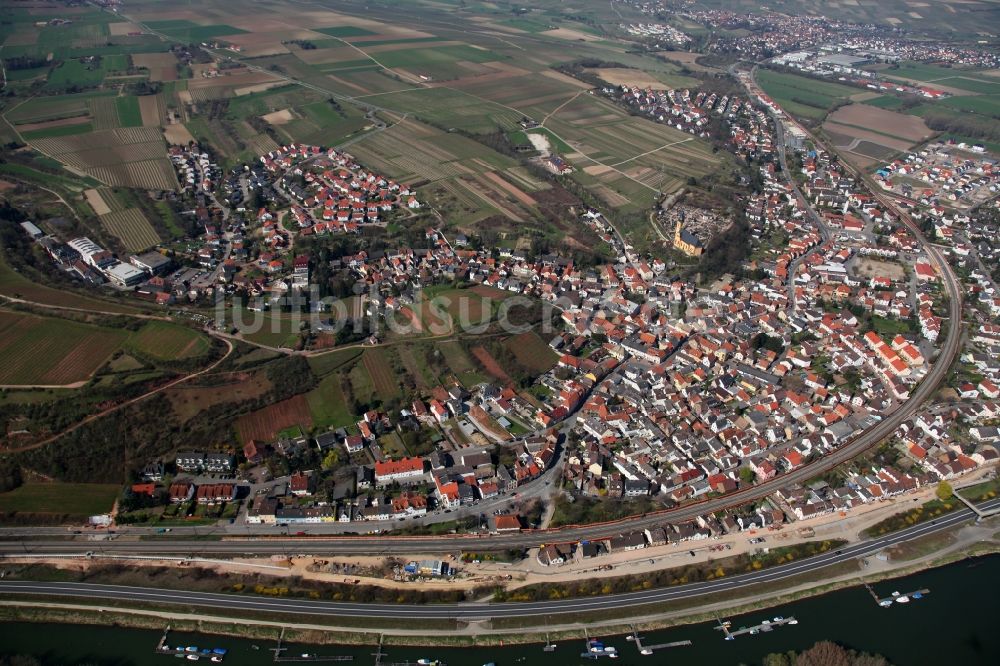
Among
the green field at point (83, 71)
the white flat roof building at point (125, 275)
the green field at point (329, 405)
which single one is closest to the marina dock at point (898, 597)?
the green field at point (329, 405)

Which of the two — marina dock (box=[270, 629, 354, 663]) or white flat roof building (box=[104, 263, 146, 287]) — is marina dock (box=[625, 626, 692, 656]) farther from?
white flat roof building (box=[104, 263, 146, 287])

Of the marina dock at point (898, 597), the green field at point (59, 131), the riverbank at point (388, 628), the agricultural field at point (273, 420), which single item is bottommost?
the riverbank at point (388, 628)

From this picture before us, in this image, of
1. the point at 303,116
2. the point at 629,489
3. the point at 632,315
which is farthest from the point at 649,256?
the point at 303,116

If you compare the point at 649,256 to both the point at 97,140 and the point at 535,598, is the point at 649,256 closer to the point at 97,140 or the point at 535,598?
the point at 535,598

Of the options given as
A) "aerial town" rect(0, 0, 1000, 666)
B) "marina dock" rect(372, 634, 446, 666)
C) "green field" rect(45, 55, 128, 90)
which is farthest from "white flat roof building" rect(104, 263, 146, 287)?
"green field" rect(45, 55, 128, 90)

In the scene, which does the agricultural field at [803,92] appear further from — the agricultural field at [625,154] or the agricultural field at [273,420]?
the agricultural field at [273,420]
